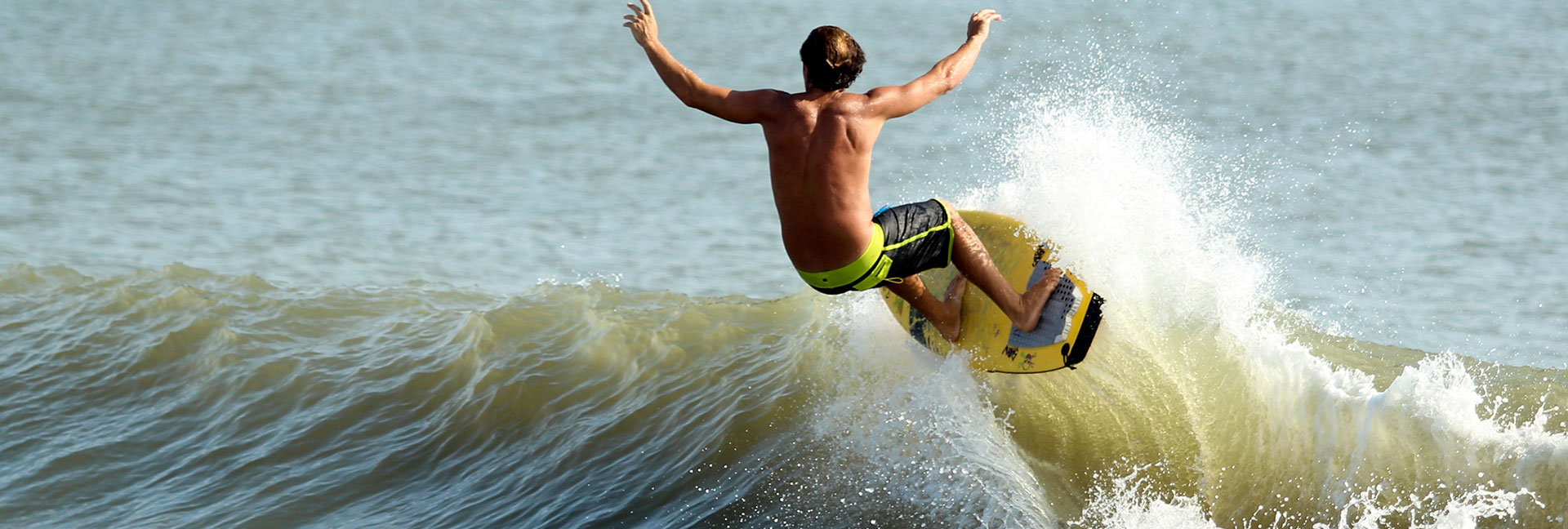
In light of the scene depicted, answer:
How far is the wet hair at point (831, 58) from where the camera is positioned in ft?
17.0

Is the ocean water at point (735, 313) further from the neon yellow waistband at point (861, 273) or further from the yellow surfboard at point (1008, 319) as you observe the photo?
the neon yellow waistband at point (861, 273)

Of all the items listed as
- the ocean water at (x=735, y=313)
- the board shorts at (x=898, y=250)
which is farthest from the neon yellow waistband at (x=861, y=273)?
the ocean water at (x=735, y=313)

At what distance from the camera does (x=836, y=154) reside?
17.3ft

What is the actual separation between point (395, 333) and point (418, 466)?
2.20 meters

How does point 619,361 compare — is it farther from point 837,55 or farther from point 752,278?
point 837,55

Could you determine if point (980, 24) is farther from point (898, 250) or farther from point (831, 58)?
point (898, 250)

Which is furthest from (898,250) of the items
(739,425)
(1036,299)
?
(739,425)

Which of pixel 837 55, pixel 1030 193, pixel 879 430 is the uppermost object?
pixel 837 55

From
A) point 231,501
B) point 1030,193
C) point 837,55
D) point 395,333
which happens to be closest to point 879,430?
point 1030,193

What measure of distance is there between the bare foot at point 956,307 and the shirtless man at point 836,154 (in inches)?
23.1

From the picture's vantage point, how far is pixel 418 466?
23.7ft

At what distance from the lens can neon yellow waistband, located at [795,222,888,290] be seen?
5559mm

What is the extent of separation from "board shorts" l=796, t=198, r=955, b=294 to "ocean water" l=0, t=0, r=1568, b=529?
0.91m

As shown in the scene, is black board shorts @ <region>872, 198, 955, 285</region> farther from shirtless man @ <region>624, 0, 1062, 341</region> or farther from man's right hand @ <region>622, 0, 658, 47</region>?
man's right hand @ <region>622, 0, 658, 47</region>
